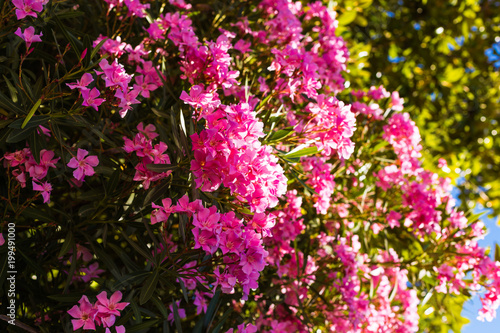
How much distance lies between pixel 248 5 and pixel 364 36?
5.85 ft

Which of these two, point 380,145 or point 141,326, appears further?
point 380,145

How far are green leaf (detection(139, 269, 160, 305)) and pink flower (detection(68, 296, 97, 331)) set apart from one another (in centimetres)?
12

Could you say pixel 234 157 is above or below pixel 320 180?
above

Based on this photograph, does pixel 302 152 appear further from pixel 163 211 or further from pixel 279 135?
pixel 163 211

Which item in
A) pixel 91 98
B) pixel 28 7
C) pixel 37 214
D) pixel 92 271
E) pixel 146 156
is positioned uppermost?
pixel 28 7

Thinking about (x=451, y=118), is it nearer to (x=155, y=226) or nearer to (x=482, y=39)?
(x=482, y=39)

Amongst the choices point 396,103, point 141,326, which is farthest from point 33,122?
point 396,103

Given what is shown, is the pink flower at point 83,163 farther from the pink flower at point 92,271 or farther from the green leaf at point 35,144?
the pink flower at point 92,271

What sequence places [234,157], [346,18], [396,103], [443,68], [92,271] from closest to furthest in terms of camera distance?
1. [234,157]
2. [92,271]
3. [396,103]
4. [346,18]
5. [443,68]

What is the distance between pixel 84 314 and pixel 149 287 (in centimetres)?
17

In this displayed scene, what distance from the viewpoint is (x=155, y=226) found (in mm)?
1295

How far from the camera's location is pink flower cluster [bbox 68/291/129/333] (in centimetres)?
110

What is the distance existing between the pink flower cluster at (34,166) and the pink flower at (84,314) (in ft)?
0.93

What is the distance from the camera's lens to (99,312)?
43.5 inches
